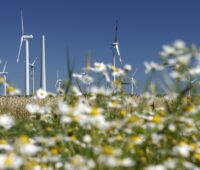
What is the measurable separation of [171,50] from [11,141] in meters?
1.65

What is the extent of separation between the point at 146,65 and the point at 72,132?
3.35 feet

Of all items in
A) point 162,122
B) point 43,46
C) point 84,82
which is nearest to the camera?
point 162,122

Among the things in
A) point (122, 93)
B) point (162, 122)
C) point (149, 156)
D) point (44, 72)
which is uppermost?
point (44, 72)

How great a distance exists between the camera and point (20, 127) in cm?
441

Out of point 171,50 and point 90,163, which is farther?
point 171,50

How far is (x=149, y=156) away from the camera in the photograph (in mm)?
3766

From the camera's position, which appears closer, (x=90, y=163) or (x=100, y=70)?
(x=90, y=163)

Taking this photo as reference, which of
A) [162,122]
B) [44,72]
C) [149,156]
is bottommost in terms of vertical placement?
[149,156]

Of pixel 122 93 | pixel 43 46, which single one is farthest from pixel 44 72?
pixel 122 93

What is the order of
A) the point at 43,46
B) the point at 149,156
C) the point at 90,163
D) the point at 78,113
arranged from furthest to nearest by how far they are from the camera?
the point at 43,46
the point at 149,156
the point at 78,113
the point at 90,163

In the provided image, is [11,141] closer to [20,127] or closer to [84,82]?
[20,127]

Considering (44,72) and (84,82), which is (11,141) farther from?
(44,72)

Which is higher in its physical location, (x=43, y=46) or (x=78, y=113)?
(x=43, y=46)

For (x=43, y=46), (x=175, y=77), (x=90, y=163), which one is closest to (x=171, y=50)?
(x=175, y=77)
